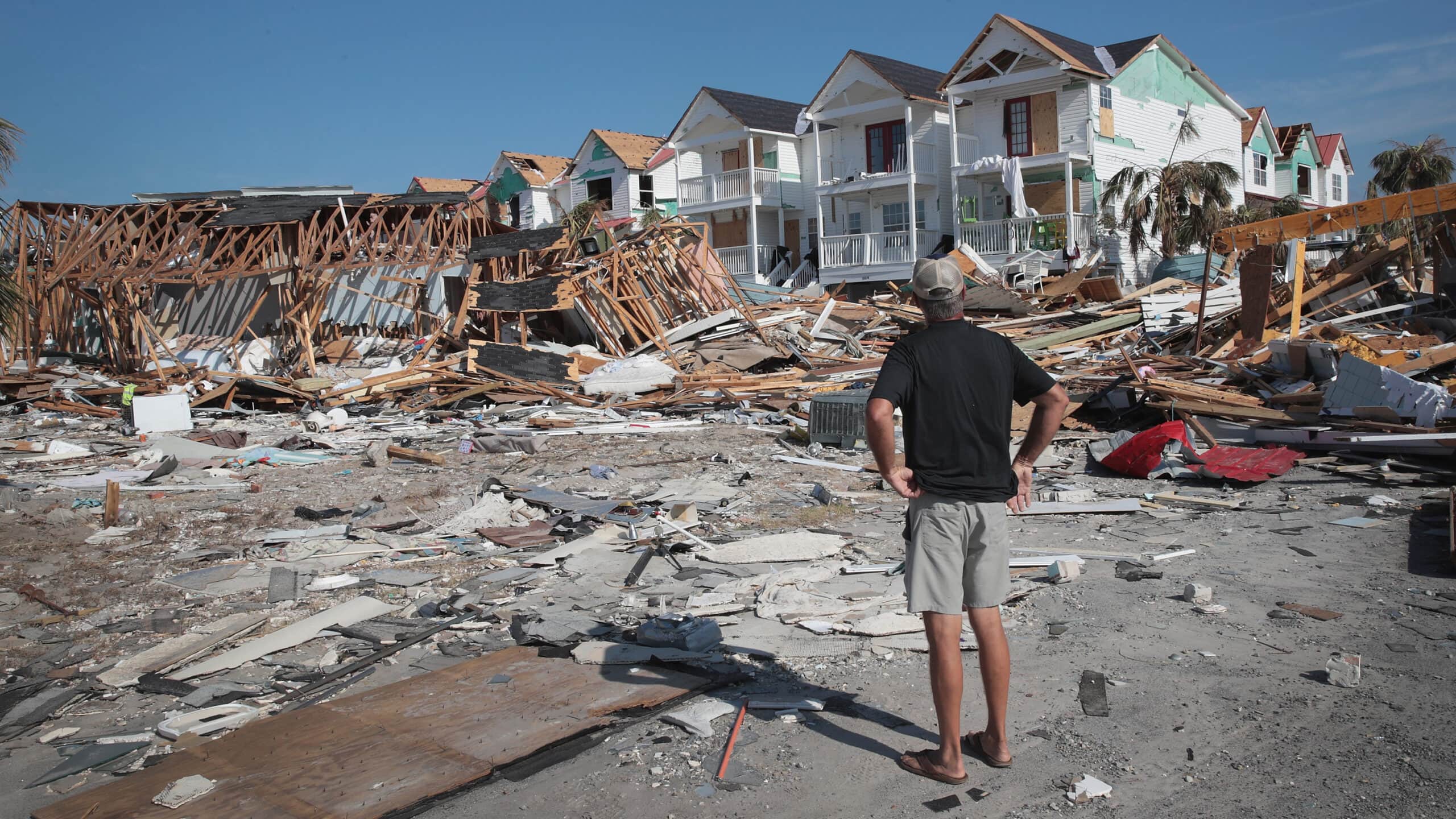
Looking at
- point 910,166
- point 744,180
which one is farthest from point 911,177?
point 744,180

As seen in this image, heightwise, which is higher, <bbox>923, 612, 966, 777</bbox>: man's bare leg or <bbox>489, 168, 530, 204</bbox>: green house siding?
<bbox>489, 168, 530, 204</bbox>: green house siding

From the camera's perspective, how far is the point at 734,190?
1344 inches

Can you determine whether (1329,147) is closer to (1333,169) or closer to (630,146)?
(1333,169)

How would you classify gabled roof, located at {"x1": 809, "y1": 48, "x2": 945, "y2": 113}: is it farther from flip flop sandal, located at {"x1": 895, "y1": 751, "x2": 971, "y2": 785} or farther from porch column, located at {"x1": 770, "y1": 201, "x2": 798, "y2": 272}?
flip flop sandal, located at {"x1": 895, "y1": 751, "x2": 971, "y2": 785}

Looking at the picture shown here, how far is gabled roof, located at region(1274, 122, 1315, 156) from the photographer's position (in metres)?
38.0

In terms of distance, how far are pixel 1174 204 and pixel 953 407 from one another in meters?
26.1

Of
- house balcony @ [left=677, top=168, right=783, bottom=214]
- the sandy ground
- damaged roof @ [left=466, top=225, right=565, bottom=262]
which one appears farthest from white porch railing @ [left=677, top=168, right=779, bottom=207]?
the sandy ground

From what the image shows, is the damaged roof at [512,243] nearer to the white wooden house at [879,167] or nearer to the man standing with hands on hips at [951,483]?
the white wooden house at [879,167]

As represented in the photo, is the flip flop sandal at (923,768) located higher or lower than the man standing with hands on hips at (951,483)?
lower

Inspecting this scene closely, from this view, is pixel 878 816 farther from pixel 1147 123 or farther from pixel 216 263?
pixel 1147 123

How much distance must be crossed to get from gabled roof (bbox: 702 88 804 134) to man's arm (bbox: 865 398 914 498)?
3174 centimetres

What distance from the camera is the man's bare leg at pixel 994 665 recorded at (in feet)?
10.6

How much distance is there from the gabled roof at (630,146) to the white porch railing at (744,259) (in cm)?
631

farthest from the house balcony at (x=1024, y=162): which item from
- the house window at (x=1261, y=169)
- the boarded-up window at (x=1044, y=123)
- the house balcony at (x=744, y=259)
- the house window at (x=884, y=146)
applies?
the house window at (x=1261, y=169)
